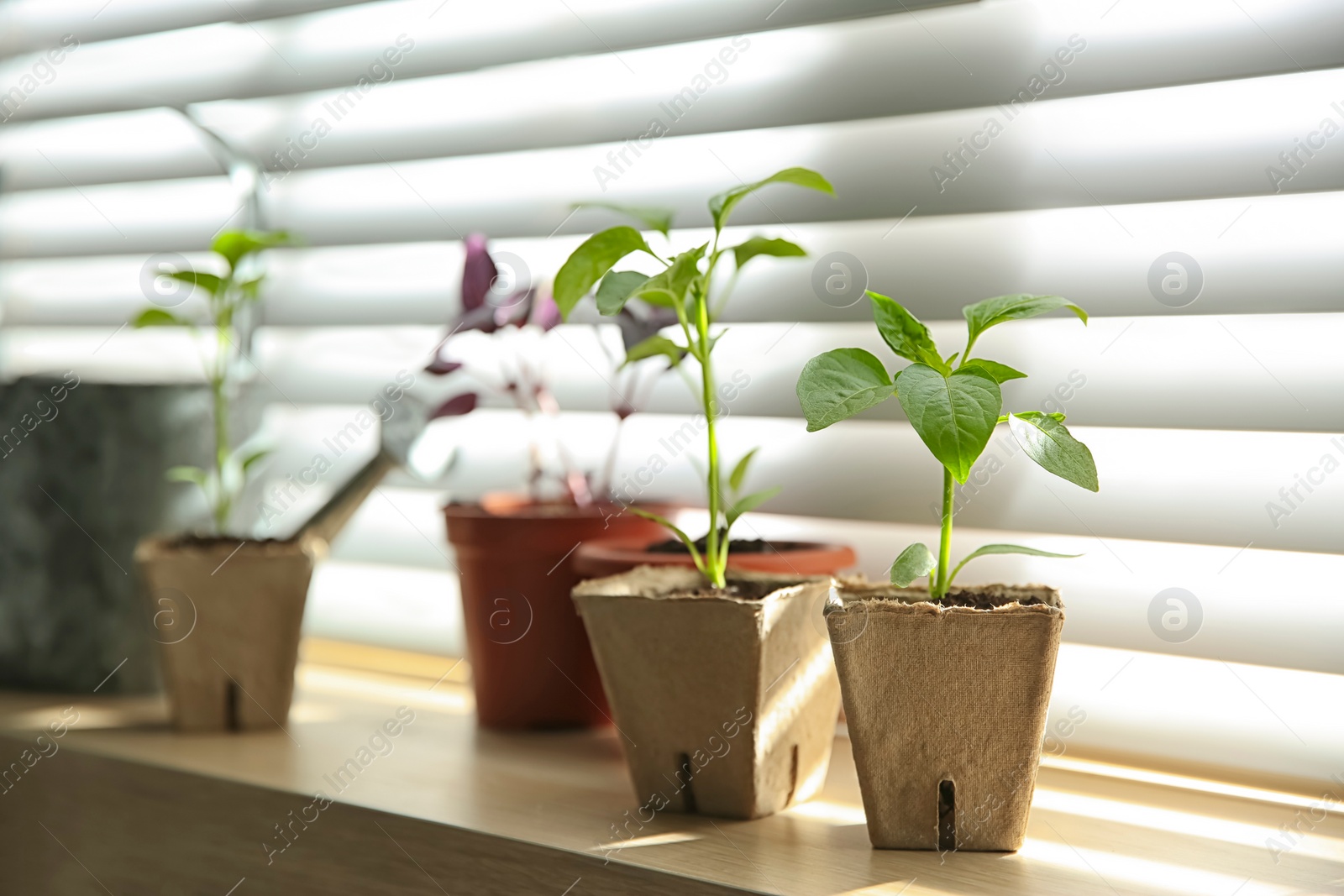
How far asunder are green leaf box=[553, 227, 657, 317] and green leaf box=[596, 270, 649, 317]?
11 millimetres

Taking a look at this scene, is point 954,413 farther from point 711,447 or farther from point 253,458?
point 253,458

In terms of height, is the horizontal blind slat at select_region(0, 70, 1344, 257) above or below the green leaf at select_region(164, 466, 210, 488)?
above

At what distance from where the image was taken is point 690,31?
4.05ft

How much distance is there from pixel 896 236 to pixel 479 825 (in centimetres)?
68

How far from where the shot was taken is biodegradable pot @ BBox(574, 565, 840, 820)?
2.78 feet

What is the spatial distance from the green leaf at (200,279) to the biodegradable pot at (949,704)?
76cm

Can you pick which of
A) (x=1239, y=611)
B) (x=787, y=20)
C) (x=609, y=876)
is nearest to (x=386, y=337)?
(x=787, y=20)

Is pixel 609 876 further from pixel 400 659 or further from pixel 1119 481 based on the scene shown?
pixel 400 659

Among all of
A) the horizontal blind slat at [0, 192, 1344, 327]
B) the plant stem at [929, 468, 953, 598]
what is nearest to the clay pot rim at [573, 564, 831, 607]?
the plant stem at [929, 468, 953, 598]

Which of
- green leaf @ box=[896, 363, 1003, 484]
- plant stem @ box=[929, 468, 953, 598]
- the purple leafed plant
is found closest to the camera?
green leaf @ box=[896, 363, 1003, 484]

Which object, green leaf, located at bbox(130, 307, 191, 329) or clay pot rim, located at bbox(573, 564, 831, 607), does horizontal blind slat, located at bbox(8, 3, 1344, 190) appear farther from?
clay pot rim, located at bbox(573, 564, 831, 607)

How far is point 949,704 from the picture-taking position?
77 cm

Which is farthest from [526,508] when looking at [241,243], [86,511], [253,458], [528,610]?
[86,511]

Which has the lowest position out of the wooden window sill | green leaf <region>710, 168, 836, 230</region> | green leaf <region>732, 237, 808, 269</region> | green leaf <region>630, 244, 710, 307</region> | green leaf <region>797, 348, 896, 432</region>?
the wooden window sill
